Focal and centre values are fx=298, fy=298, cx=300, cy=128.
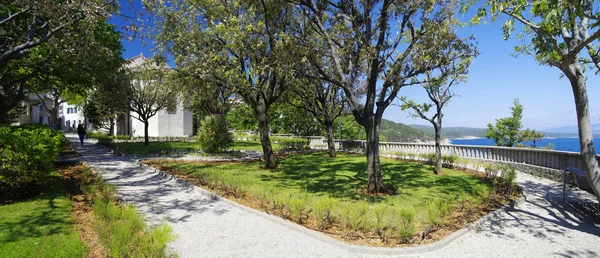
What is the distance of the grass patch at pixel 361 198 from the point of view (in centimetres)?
522

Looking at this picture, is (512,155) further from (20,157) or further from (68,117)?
(68,117)

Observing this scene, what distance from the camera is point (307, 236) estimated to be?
5.12 meters

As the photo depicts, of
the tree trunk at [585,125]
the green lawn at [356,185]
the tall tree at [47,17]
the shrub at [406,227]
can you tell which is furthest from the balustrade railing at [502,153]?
the tall tree at [47,17]

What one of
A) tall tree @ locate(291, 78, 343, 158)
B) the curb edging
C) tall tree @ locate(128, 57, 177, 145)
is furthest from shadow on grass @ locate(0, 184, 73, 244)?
tall tree @ locate(128, 57, 177, 145)

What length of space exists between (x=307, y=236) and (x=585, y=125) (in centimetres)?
552

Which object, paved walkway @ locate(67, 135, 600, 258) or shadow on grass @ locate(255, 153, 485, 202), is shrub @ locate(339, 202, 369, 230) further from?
shadow on grass @ locate(255, 153, 485, 202)

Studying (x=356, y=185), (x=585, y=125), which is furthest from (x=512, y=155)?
(x=585, y=125)

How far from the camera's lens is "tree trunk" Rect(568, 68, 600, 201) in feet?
17.9

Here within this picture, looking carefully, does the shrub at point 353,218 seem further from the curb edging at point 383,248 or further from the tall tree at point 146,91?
the tall tree at point 146,91

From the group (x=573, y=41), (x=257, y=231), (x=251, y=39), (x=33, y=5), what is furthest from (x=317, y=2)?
(x=33, y=5)

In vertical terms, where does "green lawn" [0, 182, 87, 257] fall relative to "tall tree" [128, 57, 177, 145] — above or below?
below

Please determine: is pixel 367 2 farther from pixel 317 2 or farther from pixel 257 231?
pixel 257 231

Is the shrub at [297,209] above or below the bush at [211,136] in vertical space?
below

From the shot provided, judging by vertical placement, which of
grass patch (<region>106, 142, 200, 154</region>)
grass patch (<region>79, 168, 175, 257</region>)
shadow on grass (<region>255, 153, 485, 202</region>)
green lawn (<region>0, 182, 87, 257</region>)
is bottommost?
shadow on grass (<region>255, 153, 485, 202</region>)
